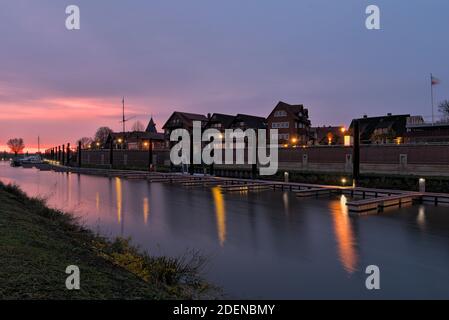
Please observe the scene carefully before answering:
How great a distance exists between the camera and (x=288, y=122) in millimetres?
62844

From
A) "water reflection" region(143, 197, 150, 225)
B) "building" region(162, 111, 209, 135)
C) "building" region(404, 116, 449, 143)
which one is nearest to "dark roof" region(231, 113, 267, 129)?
"building" region(162, 111, 209, 135)

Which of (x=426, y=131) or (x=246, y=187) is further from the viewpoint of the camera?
(x=426, y=131)

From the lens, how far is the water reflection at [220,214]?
13.0m

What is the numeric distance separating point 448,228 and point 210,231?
9.25m

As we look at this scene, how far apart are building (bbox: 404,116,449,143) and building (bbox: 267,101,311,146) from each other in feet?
65.2

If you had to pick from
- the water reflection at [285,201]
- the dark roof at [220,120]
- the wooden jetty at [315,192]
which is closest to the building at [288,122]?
the dark roof at [220,120]

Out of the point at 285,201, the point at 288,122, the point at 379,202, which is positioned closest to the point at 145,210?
the point at 285,201

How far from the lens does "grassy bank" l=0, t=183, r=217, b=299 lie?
5230mm

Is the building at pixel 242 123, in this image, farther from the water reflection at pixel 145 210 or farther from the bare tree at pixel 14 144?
the bare tree at pixel 14 144

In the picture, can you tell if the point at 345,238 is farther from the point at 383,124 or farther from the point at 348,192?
the point at 383,124

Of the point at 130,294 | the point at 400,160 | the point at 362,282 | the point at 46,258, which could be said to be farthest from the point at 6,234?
the point at 400,160

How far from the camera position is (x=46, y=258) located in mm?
6738

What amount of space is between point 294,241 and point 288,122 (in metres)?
52.2
